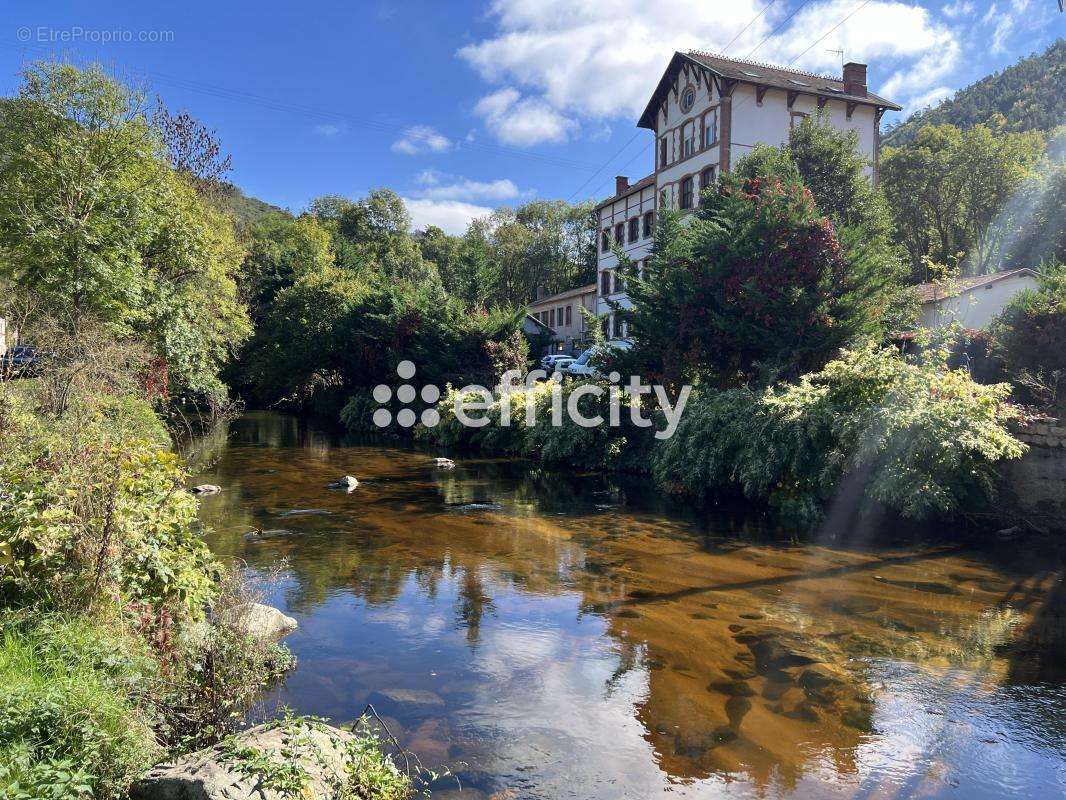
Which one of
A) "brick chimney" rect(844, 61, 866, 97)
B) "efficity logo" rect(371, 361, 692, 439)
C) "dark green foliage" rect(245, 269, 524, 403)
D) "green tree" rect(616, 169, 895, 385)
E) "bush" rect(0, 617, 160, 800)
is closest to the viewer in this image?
"bush" rect(0, 617, 160, 800)

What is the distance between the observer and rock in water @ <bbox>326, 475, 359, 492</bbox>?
16397 millimetres

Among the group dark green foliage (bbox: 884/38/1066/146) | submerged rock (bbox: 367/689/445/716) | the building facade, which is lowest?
submerged rock (bbox: 367/689/445/716)

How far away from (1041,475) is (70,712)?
13.1 metres

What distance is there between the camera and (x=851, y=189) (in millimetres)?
21734

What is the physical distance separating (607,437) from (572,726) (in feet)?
45.6

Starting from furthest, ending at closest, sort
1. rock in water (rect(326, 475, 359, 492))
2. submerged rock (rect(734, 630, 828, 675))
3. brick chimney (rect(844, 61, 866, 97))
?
brick chimney (rect(844, 61, 866, 97)), rock in water (rect(326, 475, 359, 492)), submerged rock (rect(734, 630, 828, 675))

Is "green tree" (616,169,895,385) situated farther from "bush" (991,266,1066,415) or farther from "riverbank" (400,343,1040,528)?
"bush" (991,266,1066,415)

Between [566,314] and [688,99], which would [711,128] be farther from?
[566,314]

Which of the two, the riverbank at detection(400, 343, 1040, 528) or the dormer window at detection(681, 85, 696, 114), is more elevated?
Answer: the dormer window at detection(681, 85, 696, 114)

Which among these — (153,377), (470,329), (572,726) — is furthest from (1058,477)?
(470,329)

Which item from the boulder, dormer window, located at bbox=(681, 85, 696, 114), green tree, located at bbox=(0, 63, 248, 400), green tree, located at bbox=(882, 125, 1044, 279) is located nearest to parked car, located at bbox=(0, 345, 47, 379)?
green tree, located at bbox=(0, 63, 248, 400)

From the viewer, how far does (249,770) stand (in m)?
3.84

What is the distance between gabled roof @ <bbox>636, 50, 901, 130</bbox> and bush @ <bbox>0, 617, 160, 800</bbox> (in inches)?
1218

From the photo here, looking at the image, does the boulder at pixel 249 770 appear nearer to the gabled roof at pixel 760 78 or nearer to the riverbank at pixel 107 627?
the riverbank at pixel 107 627
